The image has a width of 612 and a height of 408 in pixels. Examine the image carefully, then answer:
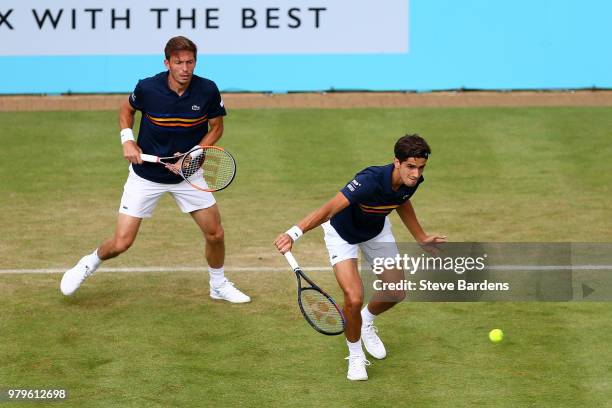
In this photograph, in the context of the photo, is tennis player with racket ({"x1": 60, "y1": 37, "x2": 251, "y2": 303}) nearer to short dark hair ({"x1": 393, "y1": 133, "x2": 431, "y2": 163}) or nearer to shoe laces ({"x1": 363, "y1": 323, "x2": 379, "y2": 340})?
shoe laces ({"x1": 363, "y1": 323, "x2": 379, "y2": 340})

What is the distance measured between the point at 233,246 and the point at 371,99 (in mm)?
6412

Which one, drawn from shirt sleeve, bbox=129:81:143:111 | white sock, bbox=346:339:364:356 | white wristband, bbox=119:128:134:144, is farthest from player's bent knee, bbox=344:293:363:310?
shirt sleeve, bbox=129:81:143:111

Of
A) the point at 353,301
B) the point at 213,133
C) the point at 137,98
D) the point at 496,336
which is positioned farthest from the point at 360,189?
the point at 137,98

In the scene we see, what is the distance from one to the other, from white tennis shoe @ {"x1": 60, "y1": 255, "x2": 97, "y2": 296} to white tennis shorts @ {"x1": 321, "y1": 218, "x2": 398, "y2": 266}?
2552 millimetres

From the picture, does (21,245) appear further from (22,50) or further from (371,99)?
(371,99)

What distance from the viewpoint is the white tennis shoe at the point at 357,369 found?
10.2 meters

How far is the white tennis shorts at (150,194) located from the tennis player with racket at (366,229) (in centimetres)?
159

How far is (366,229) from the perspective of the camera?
10578 millimetres

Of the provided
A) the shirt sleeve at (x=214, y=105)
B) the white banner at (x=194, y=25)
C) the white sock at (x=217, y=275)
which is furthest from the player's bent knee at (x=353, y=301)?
the white banner at (x=194, y=25)

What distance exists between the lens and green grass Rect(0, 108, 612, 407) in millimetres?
10125

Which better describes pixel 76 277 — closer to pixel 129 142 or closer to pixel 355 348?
pixel 129 142

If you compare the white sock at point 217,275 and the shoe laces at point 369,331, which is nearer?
the shoe laces at point 369,331

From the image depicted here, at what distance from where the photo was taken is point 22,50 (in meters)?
19.3

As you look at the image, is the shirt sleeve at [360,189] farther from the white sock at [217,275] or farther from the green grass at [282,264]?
the white sock at [217,275]
